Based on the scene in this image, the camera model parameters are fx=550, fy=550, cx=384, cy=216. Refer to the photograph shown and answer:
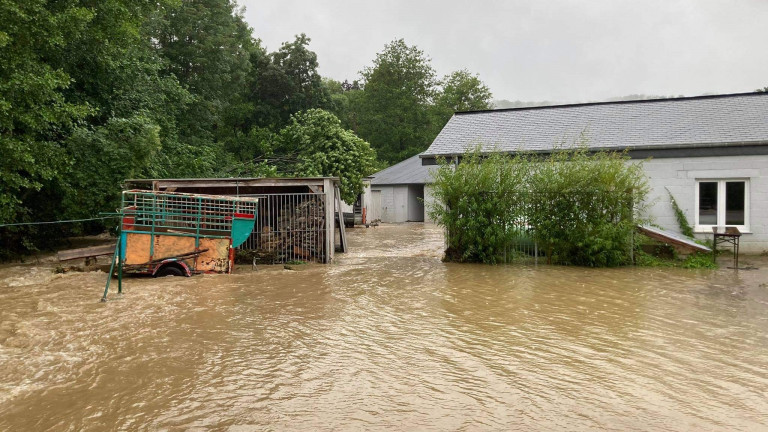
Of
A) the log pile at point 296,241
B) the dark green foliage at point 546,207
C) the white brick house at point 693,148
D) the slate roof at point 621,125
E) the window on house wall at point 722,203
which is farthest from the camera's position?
the slate roof at point 621,125

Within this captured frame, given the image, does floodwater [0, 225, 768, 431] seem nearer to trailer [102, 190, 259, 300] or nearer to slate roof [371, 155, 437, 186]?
trailer [102, 190, 259, 300]

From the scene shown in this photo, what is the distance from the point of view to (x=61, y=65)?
1652 cm

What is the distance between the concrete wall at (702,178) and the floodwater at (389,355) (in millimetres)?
3745

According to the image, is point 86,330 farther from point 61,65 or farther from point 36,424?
point 61,65

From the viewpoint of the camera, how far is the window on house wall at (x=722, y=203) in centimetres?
1528


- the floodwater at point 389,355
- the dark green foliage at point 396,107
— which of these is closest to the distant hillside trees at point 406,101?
the dark green foliage at point 396,107

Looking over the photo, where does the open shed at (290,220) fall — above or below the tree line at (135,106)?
below

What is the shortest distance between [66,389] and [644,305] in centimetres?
865

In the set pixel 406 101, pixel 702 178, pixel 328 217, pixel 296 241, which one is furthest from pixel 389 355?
pixel 406 101

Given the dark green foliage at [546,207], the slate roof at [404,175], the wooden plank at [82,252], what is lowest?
the wooden plank at [82,252]

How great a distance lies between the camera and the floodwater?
4.86 metres

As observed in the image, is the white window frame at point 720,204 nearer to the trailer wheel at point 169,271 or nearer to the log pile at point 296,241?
the log pile at point 296,241

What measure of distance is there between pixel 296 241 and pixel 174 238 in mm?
3824

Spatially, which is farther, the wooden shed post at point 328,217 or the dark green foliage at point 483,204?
the wooden shed post at point 328,217
